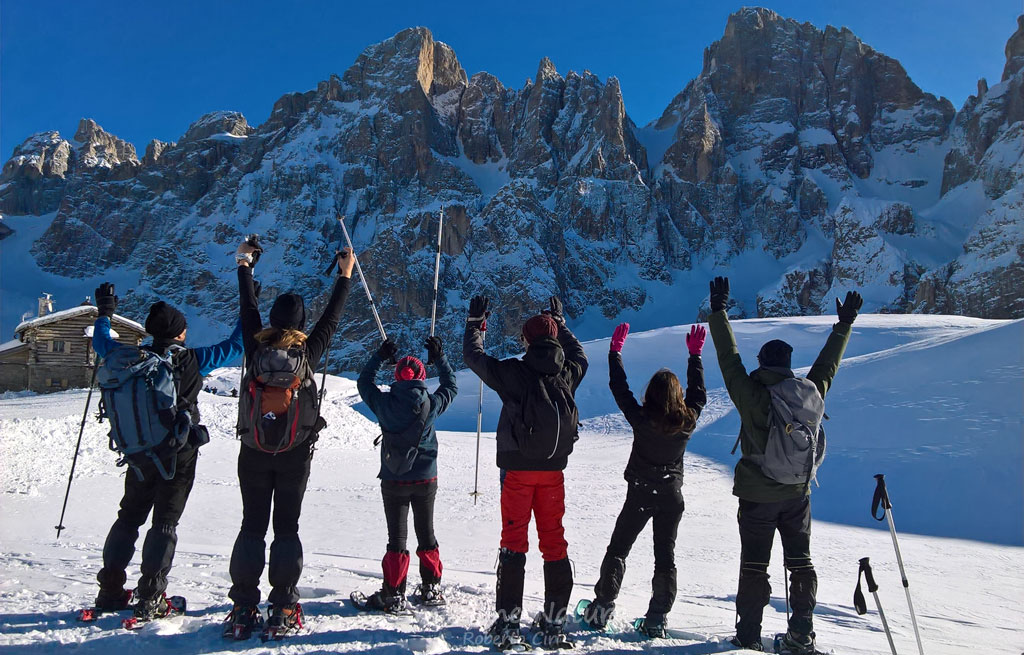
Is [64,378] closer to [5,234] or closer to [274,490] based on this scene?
[274,490]

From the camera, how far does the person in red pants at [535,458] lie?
134 inches

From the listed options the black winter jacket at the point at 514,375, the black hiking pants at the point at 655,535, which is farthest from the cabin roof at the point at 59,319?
the black hiking pants at the point at 655,535

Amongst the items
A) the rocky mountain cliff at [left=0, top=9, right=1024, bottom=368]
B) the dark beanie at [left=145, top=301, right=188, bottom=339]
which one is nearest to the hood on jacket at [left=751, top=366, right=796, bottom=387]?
the dark beanie at [left=145, top=301, right=188, bottom=339]

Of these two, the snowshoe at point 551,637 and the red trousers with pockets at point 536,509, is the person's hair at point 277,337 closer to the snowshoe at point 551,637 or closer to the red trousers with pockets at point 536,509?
the red trousers with pockets at point 536,509

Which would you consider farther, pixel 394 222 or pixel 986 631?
pixel 394 222

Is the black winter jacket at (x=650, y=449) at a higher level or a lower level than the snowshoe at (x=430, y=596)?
higher

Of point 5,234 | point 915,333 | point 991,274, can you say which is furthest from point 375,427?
point 5,234

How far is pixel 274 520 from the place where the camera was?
340cm

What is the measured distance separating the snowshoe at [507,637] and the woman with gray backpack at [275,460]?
105 cm

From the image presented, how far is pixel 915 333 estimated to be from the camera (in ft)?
79.9

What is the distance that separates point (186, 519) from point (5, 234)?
134 meters

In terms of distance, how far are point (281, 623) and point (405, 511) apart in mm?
1017

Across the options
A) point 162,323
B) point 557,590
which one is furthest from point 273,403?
point 557,590

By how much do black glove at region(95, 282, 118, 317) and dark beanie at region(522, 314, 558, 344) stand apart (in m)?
2.56
